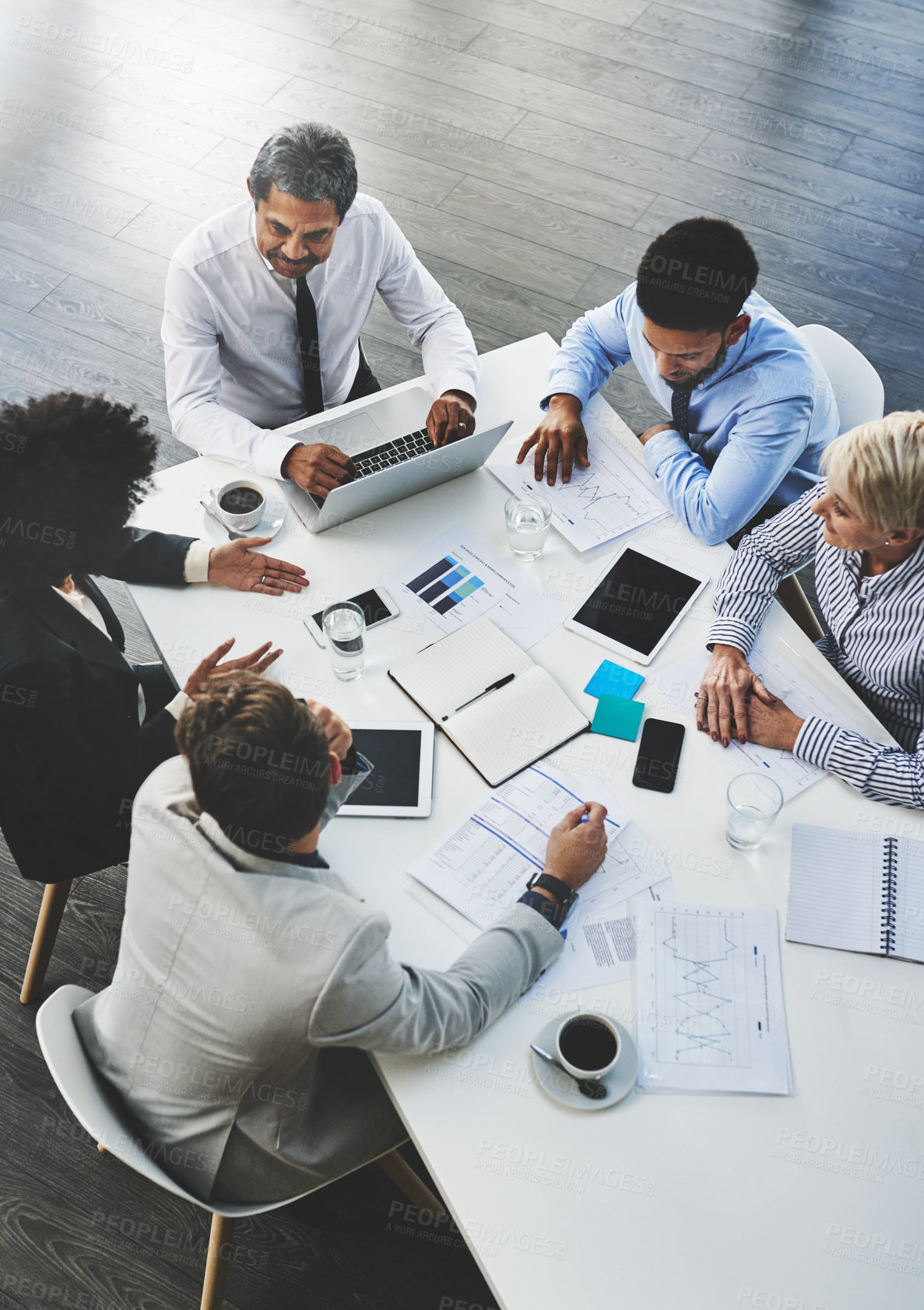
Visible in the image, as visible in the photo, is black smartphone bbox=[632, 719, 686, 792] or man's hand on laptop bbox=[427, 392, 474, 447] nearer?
black smartphone bbox=[632, 719, 686, 792]

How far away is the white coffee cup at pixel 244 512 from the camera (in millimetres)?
2148

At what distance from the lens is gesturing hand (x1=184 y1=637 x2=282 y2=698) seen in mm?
1945

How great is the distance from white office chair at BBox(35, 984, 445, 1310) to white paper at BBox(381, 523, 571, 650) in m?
0.98

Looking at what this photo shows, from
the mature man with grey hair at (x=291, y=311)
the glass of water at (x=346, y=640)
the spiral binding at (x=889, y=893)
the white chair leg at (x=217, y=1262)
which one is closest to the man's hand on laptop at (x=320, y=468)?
the mature man with grey hair at (x=291, y=311)

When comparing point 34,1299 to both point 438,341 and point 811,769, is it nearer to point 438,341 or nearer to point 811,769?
point 811,769

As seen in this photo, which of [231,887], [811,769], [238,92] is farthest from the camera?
[238,92]

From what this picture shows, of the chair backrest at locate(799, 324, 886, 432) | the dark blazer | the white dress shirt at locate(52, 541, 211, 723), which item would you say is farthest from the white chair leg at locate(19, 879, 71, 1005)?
the chair backrest at locate(799, 324, 886, 432)

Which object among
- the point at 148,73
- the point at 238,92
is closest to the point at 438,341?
the point at 238,92

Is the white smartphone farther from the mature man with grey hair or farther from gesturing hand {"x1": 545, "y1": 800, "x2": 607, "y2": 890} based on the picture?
gesturing hand {"x1": 545, "y1": 800, "x2": 607, "y2": 890}

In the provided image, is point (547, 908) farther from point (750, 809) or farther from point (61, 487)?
point (61, 487)

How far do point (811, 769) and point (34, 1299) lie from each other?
6.43 ft

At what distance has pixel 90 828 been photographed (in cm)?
204

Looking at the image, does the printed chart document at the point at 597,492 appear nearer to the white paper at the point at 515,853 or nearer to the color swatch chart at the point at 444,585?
the color swatch chart at the point at 444,585

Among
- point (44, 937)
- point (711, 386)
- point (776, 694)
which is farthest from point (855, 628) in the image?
point (44, 937)
